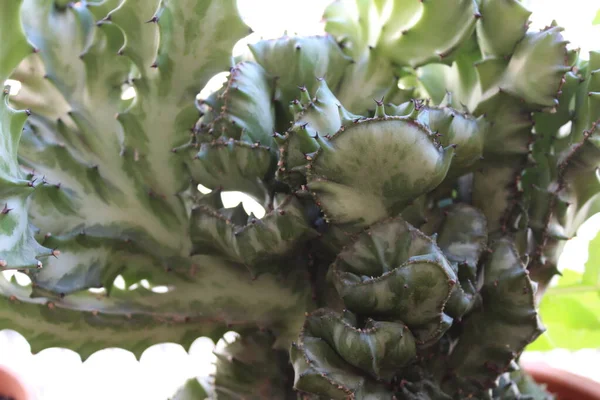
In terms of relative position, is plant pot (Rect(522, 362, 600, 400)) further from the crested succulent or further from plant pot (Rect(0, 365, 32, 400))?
plant pot (Rect(0, 365, 32, 400))

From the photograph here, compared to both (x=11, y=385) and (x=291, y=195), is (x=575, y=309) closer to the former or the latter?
(x=291, y=195)

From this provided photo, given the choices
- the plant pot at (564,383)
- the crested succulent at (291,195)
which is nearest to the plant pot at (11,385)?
the crested succulent at (291,195)

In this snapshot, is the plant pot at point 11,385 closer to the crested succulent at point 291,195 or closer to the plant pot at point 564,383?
the crested succulent at point 291,195

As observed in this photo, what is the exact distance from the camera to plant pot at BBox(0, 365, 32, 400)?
0.88m

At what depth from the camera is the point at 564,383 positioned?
3.28 ft

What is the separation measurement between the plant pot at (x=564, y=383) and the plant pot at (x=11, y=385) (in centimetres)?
80

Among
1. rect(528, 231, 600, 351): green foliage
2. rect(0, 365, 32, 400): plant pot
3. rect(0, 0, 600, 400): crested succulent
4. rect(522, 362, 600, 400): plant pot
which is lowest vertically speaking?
rect(522, 362, 600, 400): plant pot

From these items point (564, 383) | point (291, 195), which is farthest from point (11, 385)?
point (564, 383)

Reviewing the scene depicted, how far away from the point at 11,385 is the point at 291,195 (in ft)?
2.00

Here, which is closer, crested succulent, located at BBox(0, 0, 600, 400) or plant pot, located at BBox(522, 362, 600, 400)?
crested succulent, located at BBox(0, 0, 600, 400)

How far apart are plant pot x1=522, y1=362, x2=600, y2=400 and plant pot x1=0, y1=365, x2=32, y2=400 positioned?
0.80m

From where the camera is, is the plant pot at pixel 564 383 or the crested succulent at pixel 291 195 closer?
the crested succulent at pixel 291 195

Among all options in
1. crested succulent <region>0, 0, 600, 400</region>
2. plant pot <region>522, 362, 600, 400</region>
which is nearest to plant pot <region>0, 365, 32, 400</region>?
crested succulent <region>0, 0, 600, 400</region>

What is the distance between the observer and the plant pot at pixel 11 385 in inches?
34.6
